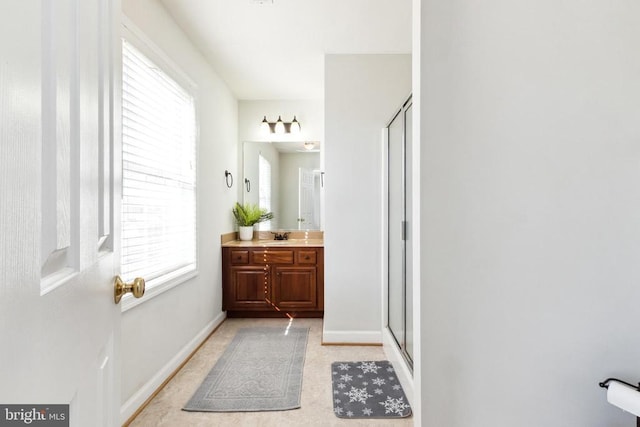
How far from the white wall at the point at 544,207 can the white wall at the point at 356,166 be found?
2.17 meters

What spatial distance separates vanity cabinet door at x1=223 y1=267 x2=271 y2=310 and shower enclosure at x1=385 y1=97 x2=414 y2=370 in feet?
4.60

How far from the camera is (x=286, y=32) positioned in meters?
2.82

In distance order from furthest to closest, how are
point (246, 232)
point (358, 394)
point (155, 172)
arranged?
point (246, 232)
point (155, 172)
point (358, 394)

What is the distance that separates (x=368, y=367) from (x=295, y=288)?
4.41ft

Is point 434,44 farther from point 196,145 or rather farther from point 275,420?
point 196,145

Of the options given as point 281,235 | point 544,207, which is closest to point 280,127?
point 281,235

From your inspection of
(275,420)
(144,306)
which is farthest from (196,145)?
(275,420)

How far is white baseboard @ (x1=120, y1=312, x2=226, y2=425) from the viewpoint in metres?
1.98

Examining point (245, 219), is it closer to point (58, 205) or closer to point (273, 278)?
point (273, 278)

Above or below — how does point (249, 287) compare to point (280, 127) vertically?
below

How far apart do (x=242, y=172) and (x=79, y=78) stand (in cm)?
392

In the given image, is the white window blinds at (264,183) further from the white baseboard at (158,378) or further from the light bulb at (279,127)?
the white baseboard at (158,378)

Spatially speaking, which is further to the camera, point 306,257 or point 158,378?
point 306,257

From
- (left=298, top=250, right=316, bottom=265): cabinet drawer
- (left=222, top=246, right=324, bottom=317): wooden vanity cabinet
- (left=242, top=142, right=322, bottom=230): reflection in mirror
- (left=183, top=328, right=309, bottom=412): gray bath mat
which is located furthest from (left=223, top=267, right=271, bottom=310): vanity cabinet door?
(left=242, top=142, right=322, bottom=230): reflection in mirror
